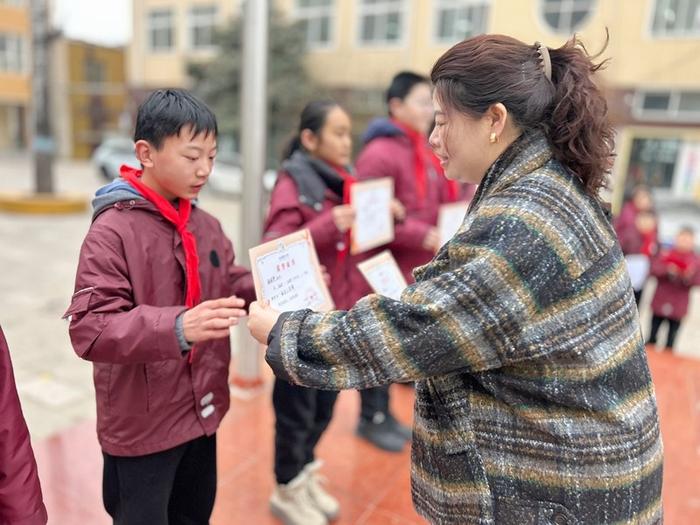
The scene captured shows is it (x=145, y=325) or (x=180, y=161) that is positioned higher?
(x=180, y=161)

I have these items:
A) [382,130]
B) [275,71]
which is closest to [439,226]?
[382,130]

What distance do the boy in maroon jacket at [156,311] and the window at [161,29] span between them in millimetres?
22070

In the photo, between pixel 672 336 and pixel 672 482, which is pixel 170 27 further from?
pixel 672 482

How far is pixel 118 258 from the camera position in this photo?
1.34 meters

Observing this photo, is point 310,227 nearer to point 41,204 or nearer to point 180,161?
point 180,161

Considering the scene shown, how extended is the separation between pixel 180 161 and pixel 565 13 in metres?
14.6

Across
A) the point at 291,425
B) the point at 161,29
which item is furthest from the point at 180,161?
the point at 161,29

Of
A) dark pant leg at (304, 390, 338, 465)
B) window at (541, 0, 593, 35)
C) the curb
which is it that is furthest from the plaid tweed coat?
window at (541, 0, 593, 35)

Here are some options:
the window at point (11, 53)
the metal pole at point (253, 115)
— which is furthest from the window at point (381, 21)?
the window at point (11, 53)

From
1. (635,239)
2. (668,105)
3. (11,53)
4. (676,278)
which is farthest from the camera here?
(11,53)

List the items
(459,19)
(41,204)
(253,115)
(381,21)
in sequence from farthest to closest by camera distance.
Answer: (381,21)
(459,19)
(41,204)
(253,115)

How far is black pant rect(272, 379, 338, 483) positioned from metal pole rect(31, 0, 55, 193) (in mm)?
9953

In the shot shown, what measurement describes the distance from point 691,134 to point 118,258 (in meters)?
13.1

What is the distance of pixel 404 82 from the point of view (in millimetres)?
2627
